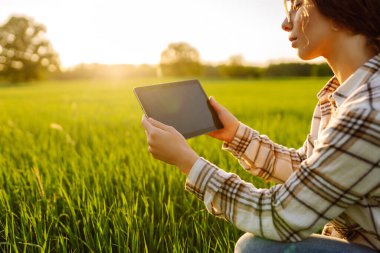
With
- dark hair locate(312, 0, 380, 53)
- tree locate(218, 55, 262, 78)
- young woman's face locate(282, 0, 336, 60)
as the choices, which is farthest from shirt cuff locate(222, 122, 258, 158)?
tree locate(218, 55, 262, 78)

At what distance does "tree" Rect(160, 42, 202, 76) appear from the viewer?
263 feet

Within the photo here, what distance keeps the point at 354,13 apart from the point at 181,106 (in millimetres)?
768

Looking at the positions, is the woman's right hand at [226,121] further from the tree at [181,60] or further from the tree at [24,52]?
the tree at [181,60]

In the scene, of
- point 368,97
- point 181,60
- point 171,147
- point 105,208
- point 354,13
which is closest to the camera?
point 368,97

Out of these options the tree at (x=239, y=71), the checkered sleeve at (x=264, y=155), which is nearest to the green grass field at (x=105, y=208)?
the checkered sleeve at (x=264, y=155)

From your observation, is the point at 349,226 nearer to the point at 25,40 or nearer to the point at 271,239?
the point at 271,239

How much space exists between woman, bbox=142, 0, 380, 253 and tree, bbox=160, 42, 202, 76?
77.1 metres

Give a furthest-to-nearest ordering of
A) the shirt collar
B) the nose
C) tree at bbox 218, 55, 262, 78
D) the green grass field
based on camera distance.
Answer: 1. tree at bbox 218, 55, 262, 78
2. the green grass field
3. the nose
4. the shirt collar

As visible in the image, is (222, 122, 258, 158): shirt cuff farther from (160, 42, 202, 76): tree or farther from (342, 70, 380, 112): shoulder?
(160, 42, 202, 76): tree

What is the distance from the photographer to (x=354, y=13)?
1222mm

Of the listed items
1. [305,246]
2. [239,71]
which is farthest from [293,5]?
[239,71]

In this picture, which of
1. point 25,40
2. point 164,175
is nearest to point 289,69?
point 25,40

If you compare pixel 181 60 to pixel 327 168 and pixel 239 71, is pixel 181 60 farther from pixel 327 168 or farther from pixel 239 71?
pixel 327 168

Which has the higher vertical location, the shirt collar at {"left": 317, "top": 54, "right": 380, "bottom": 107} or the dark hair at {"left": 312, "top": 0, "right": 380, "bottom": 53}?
the dark hair at {"left": 312, "top": 0, "right": 380, "bottom": 53}
